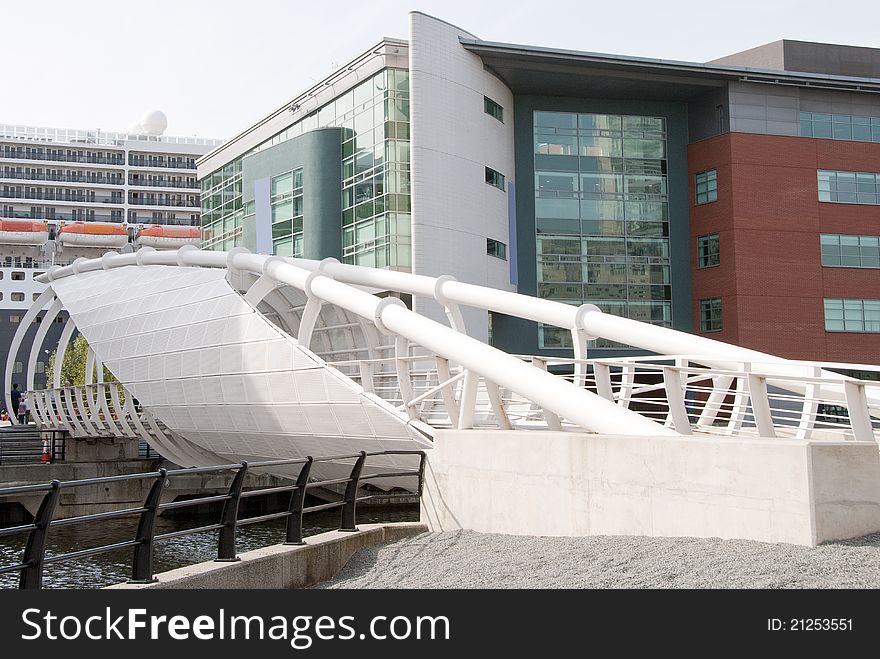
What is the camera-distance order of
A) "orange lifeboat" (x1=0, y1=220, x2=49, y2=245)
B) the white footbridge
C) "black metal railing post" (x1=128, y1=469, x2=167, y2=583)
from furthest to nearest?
"orange lifeboat" (x1=0, y1=220, x2=49, y2=245)
the white footbridge
"black metal railing post" (x1=128, y1=469, x2=167, y2=583)

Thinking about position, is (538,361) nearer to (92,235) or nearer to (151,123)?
(92,235)

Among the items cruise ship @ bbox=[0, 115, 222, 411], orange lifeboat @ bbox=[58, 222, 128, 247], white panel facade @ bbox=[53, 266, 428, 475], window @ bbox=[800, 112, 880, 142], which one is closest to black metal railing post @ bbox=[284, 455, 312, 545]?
white panel facade @ bbox=[53, 266, 428, 475]

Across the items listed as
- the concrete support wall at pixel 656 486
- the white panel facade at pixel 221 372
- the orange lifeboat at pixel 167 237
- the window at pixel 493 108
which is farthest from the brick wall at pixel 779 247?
the orange lifeboat at pixel 167 237

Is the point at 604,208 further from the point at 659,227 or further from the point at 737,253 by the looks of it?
the point at 737,253

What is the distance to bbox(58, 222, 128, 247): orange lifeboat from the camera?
3499 inches

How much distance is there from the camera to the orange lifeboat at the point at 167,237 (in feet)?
301

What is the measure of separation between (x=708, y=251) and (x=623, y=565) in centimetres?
3679

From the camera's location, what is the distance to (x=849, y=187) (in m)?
43.0

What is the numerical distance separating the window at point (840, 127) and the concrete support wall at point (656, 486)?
3587 centimetres

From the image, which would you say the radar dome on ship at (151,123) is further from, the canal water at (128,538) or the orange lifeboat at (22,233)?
the canal water at (128,538)

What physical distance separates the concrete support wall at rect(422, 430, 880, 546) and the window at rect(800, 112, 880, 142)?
3587 centimetres

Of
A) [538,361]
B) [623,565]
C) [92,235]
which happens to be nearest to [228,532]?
[623,565]

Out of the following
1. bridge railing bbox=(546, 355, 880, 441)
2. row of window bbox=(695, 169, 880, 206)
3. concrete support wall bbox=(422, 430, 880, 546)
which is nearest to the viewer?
concrete support wall bbox=(422, 430, 880, 546)

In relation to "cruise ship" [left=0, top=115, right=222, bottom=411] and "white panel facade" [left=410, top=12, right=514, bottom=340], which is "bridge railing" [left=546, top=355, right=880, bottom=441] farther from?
"cruise ship" [left=0, top=115, right=222, bottom=411]
